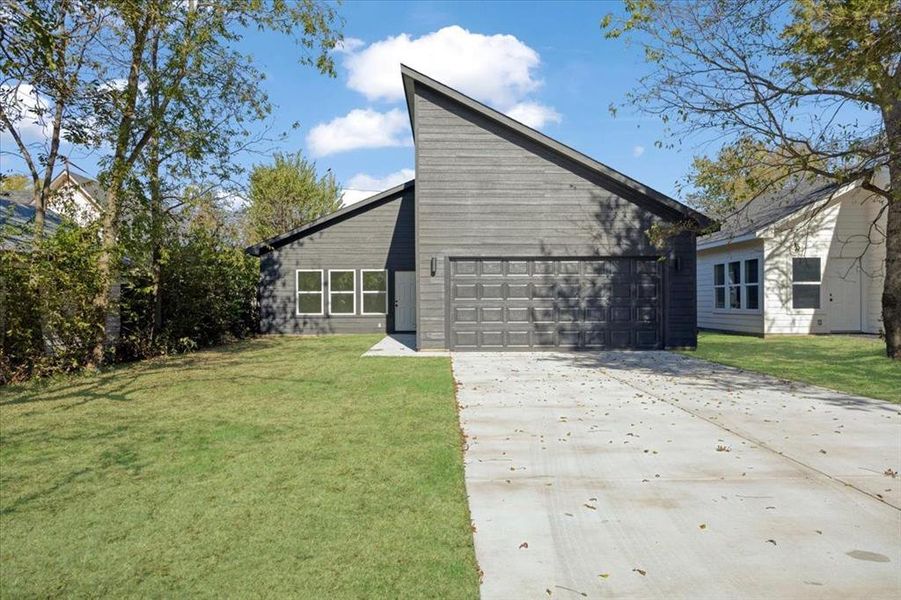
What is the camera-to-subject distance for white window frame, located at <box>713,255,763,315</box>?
1816cm

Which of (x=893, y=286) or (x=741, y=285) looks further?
(x=741, y=285)

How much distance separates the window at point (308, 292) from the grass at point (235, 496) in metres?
11.5

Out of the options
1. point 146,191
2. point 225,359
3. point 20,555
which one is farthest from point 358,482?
point 146,191

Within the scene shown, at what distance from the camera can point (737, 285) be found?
1967 cm

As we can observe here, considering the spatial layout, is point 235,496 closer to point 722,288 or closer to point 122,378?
point 122,378

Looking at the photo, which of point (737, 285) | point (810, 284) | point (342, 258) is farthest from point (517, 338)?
point (810, 284)

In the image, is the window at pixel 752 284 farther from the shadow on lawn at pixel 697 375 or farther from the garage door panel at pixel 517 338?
the garage door panel at pixel 517 338

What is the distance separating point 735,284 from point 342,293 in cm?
1279

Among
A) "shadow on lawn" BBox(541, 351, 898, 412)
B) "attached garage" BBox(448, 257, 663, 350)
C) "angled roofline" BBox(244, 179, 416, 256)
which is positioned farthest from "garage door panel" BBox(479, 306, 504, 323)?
"angled roofline" BBox(244, 179, 416, 256)

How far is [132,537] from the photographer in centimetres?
365

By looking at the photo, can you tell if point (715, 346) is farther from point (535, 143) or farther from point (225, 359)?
point (225, 359)

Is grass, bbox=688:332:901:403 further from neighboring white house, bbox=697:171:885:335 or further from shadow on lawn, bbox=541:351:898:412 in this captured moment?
neighboring white house, bbox=697:171:885:335

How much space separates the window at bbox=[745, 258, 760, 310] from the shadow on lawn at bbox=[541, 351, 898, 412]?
6.04m

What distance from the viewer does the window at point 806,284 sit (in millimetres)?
18031
